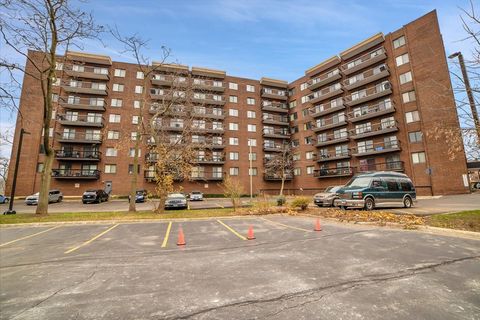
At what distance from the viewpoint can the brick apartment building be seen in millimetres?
28516

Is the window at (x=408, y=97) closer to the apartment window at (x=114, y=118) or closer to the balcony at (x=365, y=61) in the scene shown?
the balcony at (x=365, y=61)

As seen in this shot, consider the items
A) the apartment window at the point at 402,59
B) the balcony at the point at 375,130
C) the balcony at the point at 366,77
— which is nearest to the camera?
the apartment window at the point at 402,59

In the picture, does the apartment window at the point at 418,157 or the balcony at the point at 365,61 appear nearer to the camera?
the apartment window at the point at 418,157

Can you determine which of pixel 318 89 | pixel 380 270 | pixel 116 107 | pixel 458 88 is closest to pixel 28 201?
pixel 116 107

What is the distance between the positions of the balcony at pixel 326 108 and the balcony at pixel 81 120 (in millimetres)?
36024

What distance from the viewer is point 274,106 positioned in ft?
158

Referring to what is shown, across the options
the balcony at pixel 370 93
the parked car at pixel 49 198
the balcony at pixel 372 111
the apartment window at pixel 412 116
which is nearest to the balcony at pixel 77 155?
the parked car at pixel 49 198

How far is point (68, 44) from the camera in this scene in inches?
632

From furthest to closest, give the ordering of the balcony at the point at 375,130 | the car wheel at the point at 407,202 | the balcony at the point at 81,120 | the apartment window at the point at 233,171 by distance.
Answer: the apartment window at the point at 233,171 → the balcony at the point at 81,120 → the balcony at the point at 375,130 → the car wheel at the point at 407,202

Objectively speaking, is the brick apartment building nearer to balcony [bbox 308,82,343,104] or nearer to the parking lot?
balcony [bbox 308,82,343,104]

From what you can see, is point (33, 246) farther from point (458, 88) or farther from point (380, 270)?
A: point (458, 88)

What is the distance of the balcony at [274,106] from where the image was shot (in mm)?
46938

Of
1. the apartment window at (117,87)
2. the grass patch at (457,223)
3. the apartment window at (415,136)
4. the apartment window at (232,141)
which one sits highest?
the apartment window at (117,87)

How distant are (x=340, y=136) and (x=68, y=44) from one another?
36429 millimetres
